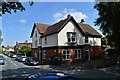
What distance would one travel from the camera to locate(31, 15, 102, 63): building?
2177 centimetres

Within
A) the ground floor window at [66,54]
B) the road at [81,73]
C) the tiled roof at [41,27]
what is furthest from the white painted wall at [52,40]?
the road at [81,73]

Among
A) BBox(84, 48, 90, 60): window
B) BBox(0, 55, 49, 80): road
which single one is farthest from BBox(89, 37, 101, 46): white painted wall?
BBox(0, 55, 49, 80): road

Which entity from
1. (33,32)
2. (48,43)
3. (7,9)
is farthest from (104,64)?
(33,32)

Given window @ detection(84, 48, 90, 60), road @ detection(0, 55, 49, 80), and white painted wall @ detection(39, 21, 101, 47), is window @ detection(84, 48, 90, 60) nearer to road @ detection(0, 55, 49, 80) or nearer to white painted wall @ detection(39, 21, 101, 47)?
white painted wall @ detection(39, 21, 101, 47)

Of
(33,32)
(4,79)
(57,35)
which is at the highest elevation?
(33,32)

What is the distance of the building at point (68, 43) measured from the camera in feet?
71.4

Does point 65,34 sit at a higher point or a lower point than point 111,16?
lower

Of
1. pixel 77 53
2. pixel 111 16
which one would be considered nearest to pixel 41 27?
pixel 77 53

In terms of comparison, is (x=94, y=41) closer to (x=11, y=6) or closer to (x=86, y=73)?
(x=86, y=73)

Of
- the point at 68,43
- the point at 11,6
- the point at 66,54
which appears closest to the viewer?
the point at 11,6

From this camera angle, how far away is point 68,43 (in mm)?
22359

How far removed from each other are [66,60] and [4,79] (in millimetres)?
12904

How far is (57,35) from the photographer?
21594mm

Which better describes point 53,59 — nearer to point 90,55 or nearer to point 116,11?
point 90,55
